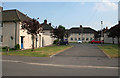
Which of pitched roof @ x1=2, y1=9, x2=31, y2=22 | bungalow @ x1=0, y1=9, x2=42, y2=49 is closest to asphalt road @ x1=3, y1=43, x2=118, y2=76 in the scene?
bungalow @ x1=0, y1=9, x2=42, y2=49

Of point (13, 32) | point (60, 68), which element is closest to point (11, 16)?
point (13, 32)

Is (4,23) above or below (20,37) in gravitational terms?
above

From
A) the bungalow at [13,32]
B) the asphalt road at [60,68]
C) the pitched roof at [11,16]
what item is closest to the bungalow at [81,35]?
the pitched roof at [11,16]

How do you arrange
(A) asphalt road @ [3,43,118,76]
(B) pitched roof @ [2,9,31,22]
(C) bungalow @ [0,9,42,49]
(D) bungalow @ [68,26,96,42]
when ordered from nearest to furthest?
1. (A) asphalt road @ [3,43,118,76]
2. (C) bungalow @ [0,9,42,49]
3. (B) pitched roof @ [2,9,31,22]
4. (D) bungalow @ [68,26,96,42]

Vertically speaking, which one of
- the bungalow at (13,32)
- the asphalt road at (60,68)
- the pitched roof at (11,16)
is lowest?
the asphalt road at (60,68)

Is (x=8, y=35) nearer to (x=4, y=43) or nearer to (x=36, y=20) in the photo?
(x=4, y=43)

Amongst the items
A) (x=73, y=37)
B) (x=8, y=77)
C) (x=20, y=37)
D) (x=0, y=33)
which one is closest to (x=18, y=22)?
(x=20, y=37)

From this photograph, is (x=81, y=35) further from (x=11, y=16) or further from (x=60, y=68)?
(x=60, y=68)

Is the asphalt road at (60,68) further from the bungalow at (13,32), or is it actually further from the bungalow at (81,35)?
the bungalow at (81,35)

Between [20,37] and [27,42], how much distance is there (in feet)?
9.10

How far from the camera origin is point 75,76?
607 cm

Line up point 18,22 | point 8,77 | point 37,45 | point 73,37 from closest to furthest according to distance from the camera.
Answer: point 8,77 < point 18,22 < point 37,45 < point 73,37

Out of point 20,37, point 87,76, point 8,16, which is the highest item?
point 8,16

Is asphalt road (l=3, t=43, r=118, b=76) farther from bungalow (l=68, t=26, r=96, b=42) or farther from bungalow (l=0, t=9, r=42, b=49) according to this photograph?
bungalow (l=68, t=26, r=96, b=42)
